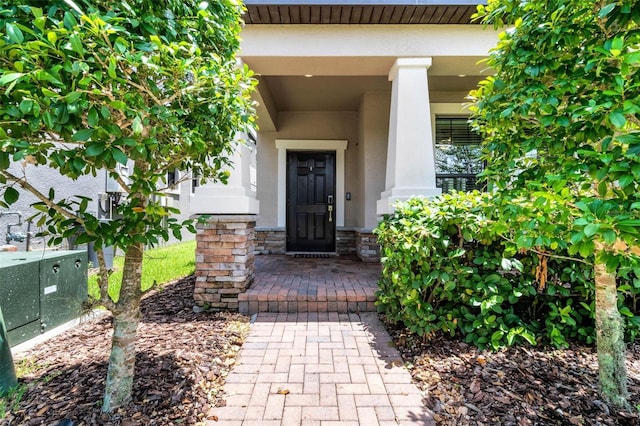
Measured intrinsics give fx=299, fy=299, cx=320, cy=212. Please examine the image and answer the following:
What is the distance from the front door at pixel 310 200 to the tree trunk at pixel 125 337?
443 centimetres

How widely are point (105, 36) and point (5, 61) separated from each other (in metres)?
0.33

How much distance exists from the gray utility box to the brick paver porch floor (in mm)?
1457

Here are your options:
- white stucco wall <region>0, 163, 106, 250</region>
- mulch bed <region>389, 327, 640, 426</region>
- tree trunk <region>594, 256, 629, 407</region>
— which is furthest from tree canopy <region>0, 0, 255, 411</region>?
white stucco wall <region>0, 163, 106, 250</region>

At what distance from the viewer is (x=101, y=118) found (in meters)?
1.15

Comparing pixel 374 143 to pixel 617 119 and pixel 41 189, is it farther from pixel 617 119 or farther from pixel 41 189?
pixel 41 189

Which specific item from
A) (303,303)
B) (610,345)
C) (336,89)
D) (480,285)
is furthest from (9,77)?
(336,89)

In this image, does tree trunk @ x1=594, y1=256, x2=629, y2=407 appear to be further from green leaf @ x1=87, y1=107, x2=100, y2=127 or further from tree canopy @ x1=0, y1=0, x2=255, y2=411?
green leaf @ x1=87, y1=107, x2=100, y2=127

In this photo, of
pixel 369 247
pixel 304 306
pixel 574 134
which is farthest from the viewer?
pixel 369 247

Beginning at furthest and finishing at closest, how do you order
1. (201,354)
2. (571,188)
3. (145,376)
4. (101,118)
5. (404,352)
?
(404,352), (201,354), (145,376), (571,188), (101,118)

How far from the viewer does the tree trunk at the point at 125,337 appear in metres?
1.52

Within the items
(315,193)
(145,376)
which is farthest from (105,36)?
(315,193)

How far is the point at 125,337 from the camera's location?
1.57 metres

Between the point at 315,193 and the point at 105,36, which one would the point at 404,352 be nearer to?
the point at 105,36

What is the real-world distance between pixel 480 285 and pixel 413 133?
6.22ft
